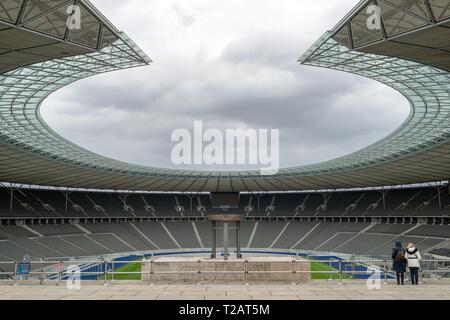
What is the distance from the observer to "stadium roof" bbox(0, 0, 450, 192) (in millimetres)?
14948

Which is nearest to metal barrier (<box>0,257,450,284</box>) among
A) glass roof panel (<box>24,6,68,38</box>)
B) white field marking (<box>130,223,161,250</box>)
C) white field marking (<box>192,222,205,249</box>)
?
glass roof panel (<box>24,6,68,38</box>)

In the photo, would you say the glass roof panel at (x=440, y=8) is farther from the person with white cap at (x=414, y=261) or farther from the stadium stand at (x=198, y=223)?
the stadium stand at (x=198, y=223)

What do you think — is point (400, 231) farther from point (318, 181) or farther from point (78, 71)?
point (78, 71)

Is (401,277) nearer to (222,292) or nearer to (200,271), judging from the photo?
(222,292)

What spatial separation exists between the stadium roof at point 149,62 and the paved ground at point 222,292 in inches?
375

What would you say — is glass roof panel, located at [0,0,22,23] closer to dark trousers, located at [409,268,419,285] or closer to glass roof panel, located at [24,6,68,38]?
glass roof panel, located at [24,6,68,38]

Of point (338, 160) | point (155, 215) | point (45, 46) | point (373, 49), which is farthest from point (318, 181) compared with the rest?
point (45, 46)

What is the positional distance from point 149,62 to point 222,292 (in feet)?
52.8

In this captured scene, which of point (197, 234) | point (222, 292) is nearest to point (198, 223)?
point (197, 234)

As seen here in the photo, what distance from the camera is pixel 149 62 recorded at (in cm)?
2414

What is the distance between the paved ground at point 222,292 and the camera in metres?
11.9

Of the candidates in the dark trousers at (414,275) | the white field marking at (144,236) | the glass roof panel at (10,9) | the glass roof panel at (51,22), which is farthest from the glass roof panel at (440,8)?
the white field marking at (144,236)

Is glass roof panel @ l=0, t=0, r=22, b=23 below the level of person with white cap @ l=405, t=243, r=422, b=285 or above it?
above

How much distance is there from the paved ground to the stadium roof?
952 centimetres
